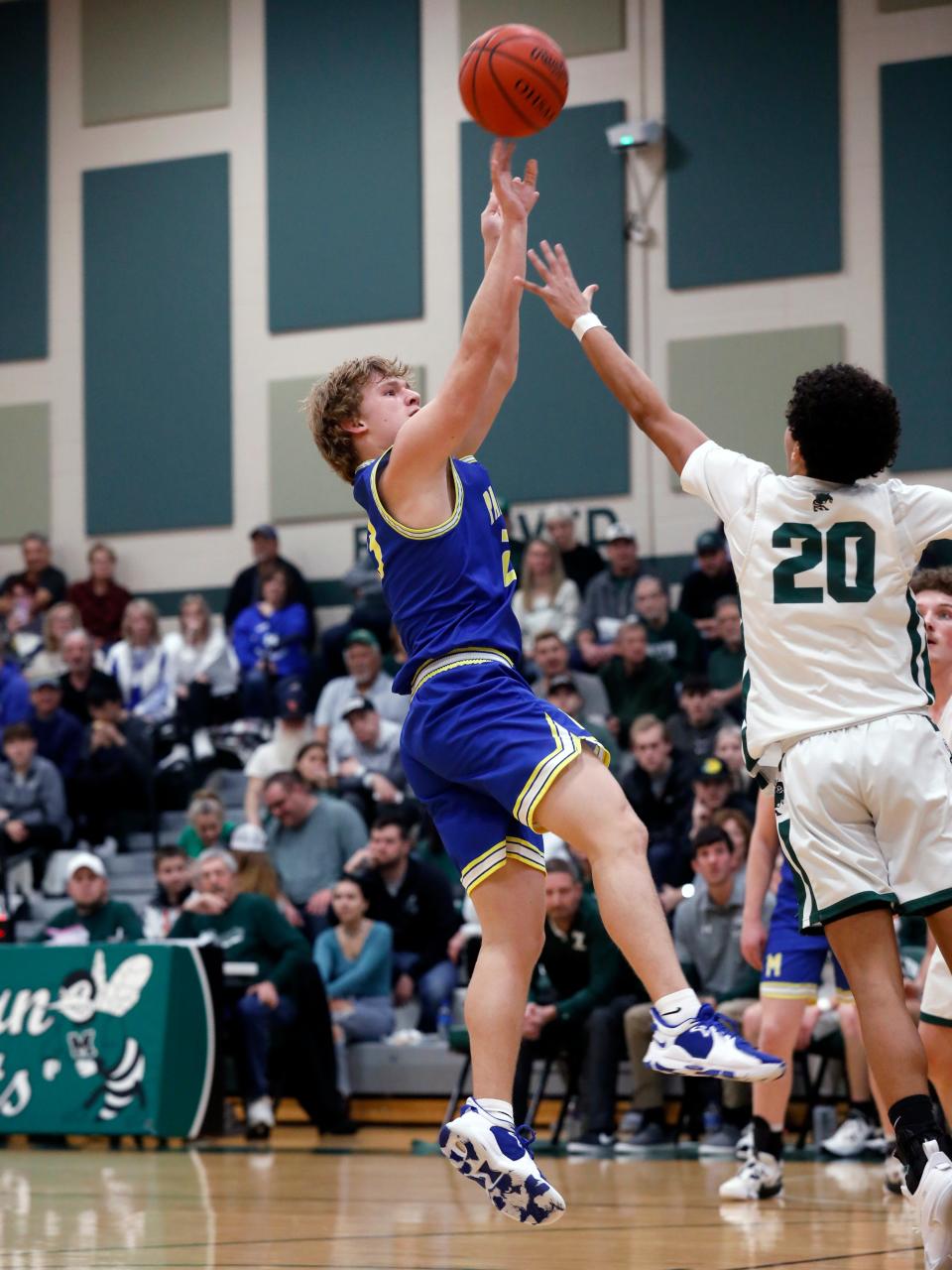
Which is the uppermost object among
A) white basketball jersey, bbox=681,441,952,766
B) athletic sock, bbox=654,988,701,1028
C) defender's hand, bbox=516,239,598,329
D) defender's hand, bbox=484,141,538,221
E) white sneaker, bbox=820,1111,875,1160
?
defender's hand, bbox=484,141,538,221

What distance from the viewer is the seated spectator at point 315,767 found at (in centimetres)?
1262

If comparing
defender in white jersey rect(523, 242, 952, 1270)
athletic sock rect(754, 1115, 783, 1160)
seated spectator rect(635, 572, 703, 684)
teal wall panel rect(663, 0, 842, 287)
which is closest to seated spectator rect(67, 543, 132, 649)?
seated spectator rect(635, 572, 703, 684)

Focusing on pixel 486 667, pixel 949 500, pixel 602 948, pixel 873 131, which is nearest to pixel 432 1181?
pixel 602 948

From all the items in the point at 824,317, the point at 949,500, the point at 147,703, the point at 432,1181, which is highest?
the point at 824,317

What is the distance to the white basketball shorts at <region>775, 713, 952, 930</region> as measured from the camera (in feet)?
13.3

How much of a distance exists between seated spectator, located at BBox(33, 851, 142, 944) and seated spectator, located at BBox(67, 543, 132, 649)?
18.2ft

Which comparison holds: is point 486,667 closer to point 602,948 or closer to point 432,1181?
point 432,1181

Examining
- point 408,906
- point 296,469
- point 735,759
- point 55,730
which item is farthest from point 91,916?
point 296,469

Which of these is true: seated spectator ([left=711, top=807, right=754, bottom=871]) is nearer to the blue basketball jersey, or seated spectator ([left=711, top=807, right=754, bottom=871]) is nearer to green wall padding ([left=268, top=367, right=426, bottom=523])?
the blue basketball jersey

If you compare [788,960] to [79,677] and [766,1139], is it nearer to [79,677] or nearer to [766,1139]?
[766,1139]

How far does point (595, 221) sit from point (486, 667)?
11.7m

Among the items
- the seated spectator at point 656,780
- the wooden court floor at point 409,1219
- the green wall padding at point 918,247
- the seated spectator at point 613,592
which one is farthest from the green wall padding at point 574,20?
the wooden court floor at point 409,1219

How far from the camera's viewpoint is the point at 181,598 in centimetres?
1711

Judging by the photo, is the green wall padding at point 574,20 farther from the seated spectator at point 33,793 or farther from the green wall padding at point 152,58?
the seated spectator at point 33,793
